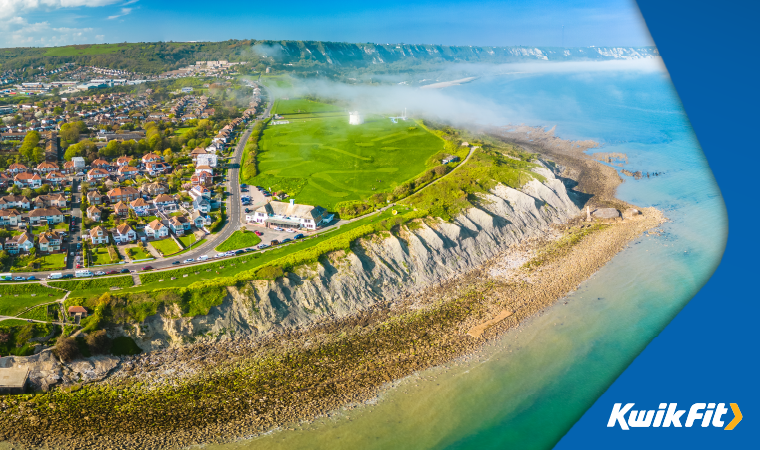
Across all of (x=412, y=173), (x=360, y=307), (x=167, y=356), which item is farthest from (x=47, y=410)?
(x=412, y=173)

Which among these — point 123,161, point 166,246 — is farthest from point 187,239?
point 123,161

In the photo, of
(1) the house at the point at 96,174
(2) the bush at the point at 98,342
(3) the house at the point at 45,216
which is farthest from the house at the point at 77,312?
(1) the house at the point at 96,174

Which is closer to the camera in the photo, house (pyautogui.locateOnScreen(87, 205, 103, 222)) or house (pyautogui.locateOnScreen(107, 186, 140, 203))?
house (pyautogui.locateOnScreen(87, 205, 103, 222))

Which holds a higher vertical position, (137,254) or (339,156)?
(339,156)

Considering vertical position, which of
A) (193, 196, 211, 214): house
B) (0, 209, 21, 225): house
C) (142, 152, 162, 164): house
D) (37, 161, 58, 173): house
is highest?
(37, 161, 58, 173): house

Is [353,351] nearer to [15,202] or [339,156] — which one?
[15,202]

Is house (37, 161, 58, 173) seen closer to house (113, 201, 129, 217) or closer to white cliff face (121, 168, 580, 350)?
house (113, 201, 129, 217)

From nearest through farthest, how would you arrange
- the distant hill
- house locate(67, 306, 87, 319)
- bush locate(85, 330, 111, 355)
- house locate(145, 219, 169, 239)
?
bush locate(85, 330, 111, 355) → house locate(67, 306, 87, 319) → house locate(145, 219, 169, 239) → the distant hill

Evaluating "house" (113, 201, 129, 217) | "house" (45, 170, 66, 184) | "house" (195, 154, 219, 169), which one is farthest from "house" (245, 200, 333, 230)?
"house" (45, 170, 66, 184)
